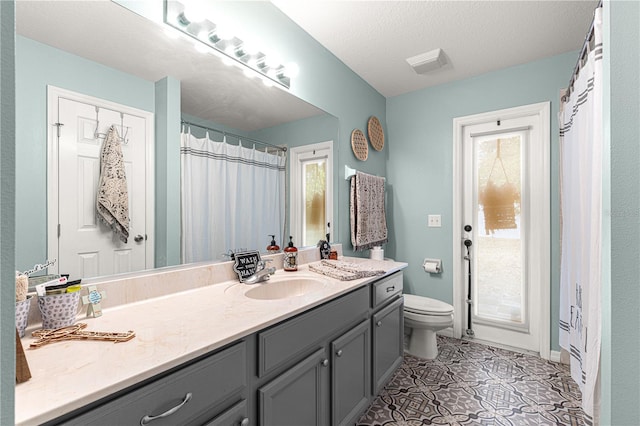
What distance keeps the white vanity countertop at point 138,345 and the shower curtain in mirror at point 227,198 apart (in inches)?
10.8

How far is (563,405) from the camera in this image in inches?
69.1

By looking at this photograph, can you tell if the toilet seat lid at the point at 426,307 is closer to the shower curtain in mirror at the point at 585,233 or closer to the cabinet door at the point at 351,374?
the shower curtain in mirror at the point at 585,233

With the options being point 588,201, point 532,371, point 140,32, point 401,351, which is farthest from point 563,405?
point 140,32

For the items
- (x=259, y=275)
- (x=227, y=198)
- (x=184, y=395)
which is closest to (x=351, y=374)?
(x=259, y=275)

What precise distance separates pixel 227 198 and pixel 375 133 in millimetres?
1816

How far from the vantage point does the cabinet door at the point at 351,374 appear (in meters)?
1.31

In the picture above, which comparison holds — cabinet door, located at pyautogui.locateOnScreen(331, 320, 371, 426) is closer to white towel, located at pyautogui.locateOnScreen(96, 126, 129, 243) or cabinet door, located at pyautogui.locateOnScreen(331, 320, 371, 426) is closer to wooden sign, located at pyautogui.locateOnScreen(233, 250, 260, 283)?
wooden sign, located at pyautogui.locateOnScreen(233, 250, 260, 283)

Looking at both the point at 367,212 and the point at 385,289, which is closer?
the point at 385,289

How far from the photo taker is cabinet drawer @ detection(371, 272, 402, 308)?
166cm

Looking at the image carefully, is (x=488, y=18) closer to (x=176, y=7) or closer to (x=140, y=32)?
(x=176, y=7)

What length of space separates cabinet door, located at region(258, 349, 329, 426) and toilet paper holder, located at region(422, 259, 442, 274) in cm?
181

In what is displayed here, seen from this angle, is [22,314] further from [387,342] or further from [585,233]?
[585,233]

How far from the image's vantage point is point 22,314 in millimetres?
775

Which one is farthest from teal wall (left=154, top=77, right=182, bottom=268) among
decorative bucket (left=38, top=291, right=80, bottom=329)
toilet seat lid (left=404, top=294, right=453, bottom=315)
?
toilet seat lid (left=404, top=294, right=453, bottom=315)
